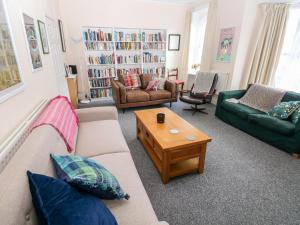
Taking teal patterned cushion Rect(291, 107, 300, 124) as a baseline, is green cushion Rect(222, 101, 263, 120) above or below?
below

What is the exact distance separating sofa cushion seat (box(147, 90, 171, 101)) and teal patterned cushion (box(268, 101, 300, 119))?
2075 mm

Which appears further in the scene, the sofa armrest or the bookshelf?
the bookshelf

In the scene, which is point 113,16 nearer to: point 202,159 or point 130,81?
point 130,81

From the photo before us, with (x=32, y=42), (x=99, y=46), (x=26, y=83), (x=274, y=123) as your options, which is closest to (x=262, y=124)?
(x=274, y=123)

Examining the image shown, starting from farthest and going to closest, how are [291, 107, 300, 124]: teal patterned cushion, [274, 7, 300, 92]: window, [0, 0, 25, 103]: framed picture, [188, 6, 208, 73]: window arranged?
[188, 6, 208, 73]: window
[274, 7, 300, 92]: window
[291, 107, 300, 124]: teal patterned cushion
[0, 0, 25, 103]: framed picture

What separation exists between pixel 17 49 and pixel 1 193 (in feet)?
4.04

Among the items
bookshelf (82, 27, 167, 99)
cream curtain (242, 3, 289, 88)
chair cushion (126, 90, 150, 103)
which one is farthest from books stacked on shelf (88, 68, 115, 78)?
cream curtain (242, 3, 289, 88)

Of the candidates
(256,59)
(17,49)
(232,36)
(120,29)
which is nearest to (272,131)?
(256,59)

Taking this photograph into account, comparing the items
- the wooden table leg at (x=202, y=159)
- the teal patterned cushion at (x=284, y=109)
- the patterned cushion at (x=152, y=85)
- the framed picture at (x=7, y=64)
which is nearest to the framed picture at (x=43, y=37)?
the framed picture at (x=7, y=64)

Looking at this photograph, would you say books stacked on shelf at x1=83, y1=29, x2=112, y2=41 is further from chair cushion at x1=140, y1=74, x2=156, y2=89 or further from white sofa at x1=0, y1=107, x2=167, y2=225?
white sofa at x1=0, y1=107, x2=167, y2=225

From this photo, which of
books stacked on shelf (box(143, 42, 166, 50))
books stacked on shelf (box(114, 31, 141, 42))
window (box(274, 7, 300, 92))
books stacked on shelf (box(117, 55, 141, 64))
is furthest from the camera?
books stacked on shelf (box(143, 42, 166, 50))

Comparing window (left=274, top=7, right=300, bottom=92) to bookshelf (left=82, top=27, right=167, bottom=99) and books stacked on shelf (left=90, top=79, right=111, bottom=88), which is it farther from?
books stacked on shelf (left=90, top=79, right=111, bottom=88)

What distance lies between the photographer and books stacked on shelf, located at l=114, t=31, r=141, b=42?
14.2ft

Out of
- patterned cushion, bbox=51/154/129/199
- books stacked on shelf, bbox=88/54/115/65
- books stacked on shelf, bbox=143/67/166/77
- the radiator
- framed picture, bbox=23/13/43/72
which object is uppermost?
framed picture, bbox=23/13/43/72
